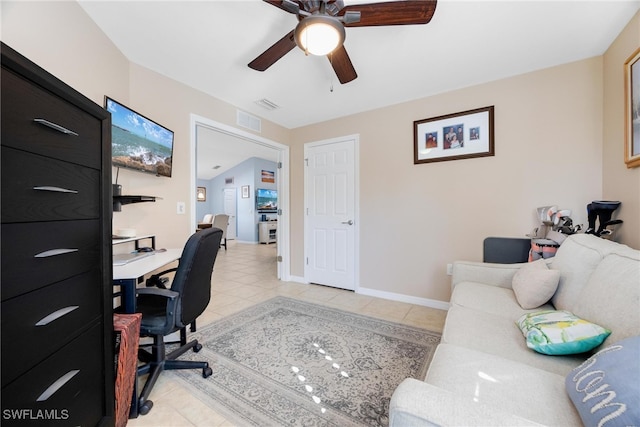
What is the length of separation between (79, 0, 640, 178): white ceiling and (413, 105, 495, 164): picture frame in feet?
1.06

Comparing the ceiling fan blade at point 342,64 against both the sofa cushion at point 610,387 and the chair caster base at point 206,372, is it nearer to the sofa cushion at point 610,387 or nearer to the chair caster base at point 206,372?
Answer: the sofa cushion at point 610,387

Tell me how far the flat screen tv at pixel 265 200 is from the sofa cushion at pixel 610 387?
7856 mm

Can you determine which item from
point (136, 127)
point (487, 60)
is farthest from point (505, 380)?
point (136, 127)

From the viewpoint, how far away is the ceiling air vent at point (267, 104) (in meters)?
2.87

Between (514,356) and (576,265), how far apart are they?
720 millimetres

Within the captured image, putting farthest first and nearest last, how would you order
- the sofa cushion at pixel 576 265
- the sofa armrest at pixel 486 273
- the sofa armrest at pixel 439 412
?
the sofa armrest at pixel 486 273 < the sofa cushion at pixel 576 265 < the sofa armrest at pixel 439 412

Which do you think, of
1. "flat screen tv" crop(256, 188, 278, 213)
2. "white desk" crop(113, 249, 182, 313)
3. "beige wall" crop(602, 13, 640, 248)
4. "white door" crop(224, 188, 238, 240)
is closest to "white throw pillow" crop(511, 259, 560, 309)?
"beige wall" crop(602, 13, 640, 248)

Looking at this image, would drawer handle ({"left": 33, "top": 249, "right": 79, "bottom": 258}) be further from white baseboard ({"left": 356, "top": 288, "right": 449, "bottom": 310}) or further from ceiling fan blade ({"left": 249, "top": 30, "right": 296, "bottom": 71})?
white baseboard ({"left": 356, "top": 288, "right": 449, "bottom": 310})

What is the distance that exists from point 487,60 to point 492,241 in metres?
1.58

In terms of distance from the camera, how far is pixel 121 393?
116 cm

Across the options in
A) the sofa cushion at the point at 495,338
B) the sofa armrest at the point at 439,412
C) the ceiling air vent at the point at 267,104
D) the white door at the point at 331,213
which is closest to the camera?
the sofa armrest at the point at 439,412

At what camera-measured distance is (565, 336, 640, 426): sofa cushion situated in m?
0.54

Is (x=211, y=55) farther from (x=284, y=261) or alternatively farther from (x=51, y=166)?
(x=284, y=261)

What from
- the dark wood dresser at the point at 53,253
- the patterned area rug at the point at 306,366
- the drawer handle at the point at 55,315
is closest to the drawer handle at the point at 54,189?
the dark wood dresser at the point at 53,253
